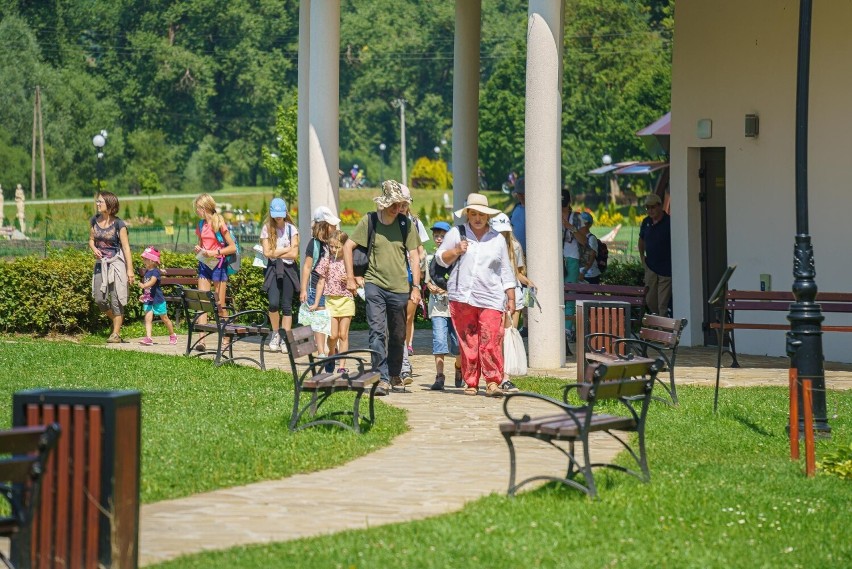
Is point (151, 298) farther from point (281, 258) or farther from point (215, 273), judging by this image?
point (281, 258)

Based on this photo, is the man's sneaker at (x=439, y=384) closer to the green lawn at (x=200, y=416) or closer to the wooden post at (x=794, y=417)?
the green lawn at (x=200, y=416)

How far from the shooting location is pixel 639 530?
7512 millimetres

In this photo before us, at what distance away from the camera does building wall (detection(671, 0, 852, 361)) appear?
53.1 feet

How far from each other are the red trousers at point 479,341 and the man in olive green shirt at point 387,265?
50 centimetres

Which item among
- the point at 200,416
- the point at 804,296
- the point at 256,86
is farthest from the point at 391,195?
the point at 256,86

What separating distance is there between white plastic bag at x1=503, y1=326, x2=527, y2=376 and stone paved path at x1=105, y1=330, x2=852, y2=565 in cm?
112

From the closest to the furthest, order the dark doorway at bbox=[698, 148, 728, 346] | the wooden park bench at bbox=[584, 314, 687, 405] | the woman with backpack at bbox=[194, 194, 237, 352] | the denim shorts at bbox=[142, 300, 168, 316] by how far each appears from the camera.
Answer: the wooden park bench at bbox=[584, 314, 687, 405], the woman with backpack at bbox=[194, 194, 237, 352], the denim shorts at bbox=[142, 300, 168, 316], the dark doorway at bbox=[698, 148, 728, 346]

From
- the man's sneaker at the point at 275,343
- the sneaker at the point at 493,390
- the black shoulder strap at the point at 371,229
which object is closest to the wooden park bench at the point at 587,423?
the sneaker at the point at 493,390

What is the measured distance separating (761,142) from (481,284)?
6.03 meters

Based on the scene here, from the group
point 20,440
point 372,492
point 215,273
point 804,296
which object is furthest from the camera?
point 215,273

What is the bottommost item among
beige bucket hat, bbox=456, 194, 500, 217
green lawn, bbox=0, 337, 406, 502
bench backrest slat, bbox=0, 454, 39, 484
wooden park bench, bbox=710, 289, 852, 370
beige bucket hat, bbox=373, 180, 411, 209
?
green lawn, bbox=0, 337, 406, 502

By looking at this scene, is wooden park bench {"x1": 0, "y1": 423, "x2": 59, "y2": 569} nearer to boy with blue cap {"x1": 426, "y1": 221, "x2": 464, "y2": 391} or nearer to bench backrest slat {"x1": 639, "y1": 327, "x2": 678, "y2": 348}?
bench backrest slat {"x1": 639, "y1": 327, "x2": 678, "y2": 348}

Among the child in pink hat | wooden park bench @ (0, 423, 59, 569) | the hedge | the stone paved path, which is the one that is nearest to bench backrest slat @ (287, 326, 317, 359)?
the stone paved path

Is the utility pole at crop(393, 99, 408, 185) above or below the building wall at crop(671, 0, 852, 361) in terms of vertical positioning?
above
